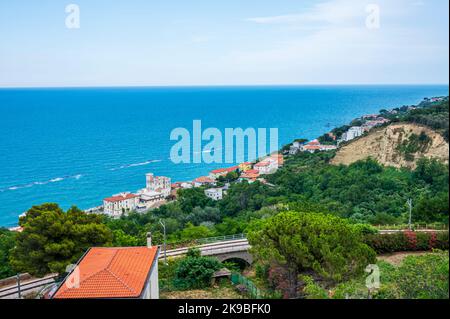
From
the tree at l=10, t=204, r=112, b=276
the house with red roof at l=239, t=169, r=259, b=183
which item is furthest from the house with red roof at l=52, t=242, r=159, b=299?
the house with red roof at l=239, t=169, r=259, b=183

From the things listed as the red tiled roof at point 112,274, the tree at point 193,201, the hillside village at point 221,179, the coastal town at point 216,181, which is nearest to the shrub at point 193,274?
the red tiled roof at point 112,274

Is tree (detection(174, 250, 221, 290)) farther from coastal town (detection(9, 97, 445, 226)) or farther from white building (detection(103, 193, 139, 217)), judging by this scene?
white building (detection(103, 193, 139, 217))

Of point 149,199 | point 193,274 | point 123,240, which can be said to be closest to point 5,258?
point 123,240

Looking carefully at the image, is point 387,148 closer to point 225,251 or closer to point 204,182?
point 204,182

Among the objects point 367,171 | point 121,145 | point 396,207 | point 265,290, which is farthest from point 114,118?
point 265,290

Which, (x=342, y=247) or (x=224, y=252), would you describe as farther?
(x=224, y=252)

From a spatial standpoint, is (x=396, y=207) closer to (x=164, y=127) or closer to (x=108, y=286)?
(x=108, y=286)
